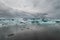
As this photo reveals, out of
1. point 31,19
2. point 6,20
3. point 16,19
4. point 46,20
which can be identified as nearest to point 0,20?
point 6,20

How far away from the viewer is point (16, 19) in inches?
4013

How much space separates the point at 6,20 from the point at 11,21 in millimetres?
5466

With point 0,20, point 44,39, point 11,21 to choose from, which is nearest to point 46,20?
point 11,21

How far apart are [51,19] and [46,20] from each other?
10.9 metres

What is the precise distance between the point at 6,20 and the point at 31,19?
29337mm

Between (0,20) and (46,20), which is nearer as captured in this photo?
(0,20)

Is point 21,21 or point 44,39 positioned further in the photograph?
point 21,21

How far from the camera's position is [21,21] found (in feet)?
318

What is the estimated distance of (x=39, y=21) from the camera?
109 metres

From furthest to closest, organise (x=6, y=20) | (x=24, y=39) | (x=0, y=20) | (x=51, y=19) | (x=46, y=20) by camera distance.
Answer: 1. (x=51, y=19)
2. (x=46, y=20)
3. (x=6, y=20)
4. (x=0, y=20)
5. (x=24, y=39)

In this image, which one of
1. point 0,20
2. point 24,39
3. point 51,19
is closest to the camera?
point 24,39

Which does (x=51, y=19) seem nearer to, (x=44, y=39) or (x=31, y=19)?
(x=31, y=19)

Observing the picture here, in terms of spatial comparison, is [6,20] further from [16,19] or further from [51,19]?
[51,19]

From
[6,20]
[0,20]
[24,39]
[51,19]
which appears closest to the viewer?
[24,39]
